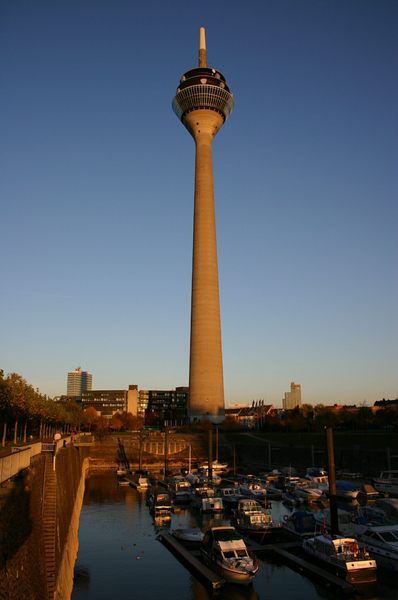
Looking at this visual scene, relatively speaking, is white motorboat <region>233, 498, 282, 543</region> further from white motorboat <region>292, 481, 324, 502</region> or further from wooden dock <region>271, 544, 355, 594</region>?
white motorboat <region>292, 481, 324, 502</region>

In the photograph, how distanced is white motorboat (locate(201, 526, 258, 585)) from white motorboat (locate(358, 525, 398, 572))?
827 centimetres

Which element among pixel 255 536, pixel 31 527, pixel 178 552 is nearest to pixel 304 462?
pixel 255 536

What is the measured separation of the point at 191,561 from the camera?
3366 cm

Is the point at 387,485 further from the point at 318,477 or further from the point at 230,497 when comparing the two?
the point at 230,497

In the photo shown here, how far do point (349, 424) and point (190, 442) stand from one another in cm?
5027

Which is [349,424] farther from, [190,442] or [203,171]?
[203,171]

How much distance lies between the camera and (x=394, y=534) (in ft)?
109

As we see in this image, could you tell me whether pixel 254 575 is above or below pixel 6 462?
below

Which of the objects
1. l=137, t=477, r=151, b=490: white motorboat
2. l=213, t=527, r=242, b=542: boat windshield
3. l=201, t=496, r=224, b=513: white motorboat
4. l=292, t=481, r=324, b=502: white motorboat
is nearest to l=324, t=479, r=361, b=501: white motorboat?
l=292, t=481, r=324, b=502: white motorboat

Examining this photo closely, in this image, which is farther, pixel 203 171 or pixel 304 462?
pixel 203 171

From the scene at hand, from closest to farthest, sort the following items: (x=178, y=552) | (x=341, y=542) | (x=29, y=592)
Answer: (x=29, y=592)
(x=341, y=542)
(x=178, y=552)

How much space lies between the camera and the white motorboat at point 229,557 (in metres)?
29.5

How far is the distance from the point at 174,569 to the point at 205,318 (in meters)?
97.8

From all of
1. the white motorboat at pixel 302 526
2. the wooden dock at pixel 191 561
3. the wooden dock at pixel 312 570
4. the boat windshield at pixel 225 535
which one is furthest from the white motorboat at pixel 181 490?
the boat windshield at pixel 225 535
